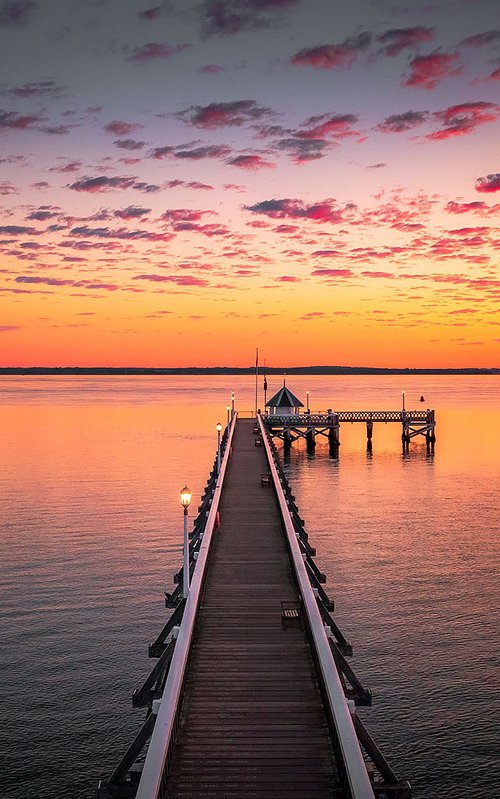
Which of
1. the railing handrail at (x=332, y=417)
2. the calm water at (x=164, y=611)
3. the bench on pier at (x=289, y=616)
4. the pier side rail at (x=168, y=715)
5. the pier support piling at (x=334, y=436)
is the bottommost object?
the calm water at (x=164, y=611)

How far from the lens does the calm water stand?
16328 millimetres

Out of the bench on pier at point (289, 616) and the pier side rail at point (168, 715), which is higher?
the pier side rail at point (168, 715)

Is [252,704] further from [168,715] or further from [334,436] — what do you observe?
[334,436]

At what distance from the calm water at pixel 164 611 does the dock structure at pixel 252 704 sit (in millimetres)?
2082

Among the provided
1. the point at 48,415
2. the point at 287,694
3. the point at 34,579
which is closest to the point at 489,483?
the point at 34,579

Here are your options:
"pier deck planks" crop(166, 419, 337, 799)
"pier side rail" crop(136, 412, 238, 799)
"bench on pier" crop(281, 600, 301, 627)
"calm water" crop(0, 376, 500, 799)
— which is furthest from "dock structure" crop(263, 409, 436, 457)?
"pier side rail" crop(136, 412, 238, 799)

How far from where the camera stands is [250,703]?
12141mm

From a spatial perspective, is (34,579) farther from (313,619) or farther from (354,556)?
(313,619)

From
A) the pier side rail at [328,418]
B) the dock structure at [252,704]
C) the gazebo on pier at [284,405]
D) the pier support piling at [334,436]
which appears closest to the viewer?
the dock structure at [252,704]

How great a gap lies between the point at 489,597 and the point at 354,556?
710 centimetres

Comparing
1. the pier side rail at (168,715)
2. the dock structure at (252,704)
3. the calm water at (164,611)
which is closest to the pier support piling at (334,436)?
the calm water at (164,611)

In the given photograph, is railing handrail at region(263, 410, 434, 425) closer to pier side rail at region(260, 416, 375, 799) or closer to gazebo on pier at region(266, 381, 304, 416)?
gazebo on pier at region(266, 381, 304, 416)

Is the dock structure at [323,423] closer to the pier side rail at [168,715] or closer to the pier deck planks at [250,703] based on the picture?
the pier deck planks at [250,703]

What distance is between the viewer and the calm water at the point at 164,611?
16.3 m
